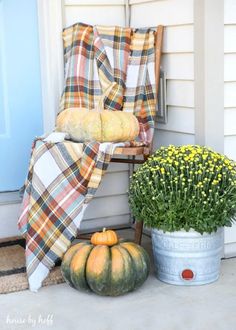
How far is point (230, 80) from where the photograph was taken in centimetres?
322

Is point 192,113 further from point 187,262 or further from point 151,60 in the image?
point 187,262

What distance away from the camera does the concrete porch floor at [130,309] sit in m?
2.55

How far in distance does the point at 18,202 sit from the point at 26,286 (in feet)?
2.59

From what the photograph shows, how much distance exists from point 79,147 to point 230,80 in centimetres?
85

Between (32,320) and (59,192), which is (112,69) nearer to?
(59,192)

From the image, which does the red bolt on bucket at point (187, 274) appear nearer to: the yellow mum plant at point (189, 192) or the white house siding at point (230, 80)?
the yellow mum plant at point (189, 192)

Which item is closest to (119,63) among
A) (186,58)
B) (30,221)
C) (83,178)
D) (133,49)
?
(133,49)

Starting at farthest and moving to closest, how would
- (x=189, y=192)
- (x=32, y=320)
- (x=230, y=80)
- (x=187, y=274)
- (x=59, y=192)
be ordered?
1. (x=230, y=80)
2. (x=59, y=192)
3. (x=187, y=274)
4. (x=189, y=192)
5. (x=32, y=320)

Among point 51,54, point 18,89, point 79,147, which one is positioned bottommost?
point 79,147

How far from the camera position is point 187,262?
9.51 ft

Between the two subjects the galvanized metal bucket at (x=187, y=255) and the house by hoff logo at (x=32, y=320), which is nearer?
the house by hoff logo at (x=32, y=320)

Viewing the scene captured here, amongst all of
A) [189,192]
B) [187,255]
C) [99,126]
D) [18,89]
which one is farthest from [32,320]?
[18,89]

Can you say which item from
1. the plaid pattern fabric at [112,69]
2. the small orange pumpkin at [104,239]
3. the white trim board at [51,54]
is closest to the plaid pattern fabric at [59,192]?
the small orange pumpkin at [104,239]

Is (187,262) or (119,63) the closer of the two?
(187,262)
